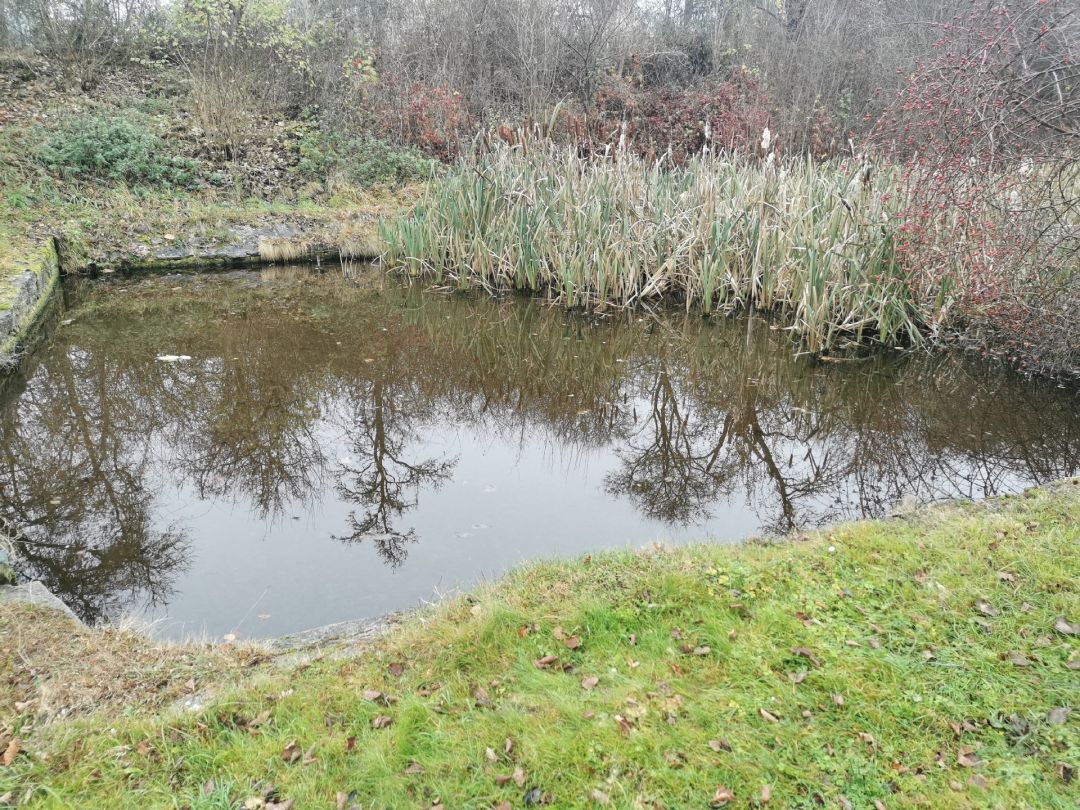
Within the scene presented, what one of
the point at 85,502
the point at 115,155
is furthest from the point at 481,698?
the point at 115,155

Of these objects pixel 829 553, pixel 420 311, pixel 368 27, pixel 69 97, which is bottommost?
pixel 420 311

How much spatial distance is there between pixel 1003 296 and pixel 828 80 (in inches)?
527

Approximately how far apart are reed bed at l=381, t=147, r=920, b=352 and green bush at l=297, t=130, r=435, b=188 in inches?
185

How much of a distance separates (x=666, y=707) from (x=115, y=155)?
1298 cm

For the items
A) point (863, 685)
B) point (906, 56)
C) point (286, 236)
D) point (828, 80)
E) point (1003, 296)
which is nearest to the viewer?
point (863, 685)

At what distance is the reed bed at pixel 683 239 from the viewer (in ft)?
22.8

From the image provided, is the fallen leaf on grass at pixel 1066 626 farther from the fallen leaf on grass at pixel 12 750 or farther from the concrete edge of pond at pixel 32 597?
the concrete edge of pond at pixel 32 597

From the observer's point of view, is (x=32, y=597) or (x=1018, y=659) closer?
(x=1018, y=659)

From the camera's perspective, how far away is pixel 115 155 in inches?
470

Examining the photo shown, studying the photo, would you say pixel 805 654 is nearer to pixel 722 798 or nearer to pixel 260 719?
pixel 722 798

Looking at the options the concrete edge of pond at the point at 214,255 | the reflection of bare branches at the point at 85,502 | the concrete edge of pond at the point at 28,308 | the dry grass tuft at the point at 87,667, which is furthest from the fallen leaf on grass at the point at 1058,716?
the concrete edge of pond at the point at 214,255

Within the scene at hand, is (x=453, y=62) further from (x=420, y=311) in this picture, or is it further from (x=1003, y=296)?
(x=1003, y=296)

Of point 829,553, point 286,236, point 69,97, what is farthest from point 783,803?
point 69,97

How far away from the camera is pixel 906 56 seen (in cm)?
1572
